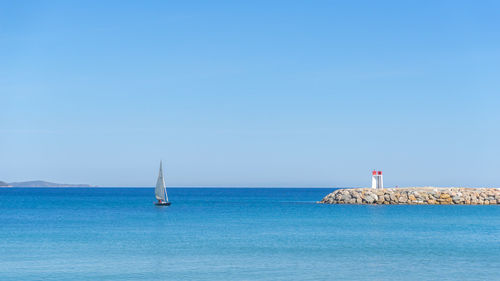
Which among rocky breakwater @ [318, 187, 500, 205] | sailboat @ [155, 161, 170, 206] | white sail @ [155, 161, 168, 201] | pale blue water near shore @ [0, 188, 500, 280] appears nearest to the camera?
pale blue water near shore @ [0, 188, 500, 280]

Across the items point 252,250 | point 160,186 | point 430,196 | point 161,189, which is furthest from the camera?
point 161,189

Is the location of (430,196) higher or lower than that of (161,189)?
lower

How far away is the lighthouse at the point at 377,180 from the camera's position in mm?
88562

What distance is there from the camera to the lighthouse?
88562mm

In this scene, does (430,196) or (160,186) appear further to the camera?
→ (160,186)

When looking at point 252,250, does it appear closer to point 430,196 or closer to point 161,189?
point 161,189

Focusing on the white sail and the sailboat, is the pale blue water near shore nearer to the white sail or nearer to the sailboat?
the white sail

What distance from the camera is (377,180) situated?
294ft

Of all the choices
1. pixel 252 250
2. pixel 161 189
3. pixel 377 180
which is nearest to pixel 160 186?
pixel 161 189

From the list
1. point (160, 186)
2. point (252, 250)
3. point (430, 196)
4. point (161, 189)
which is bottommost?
point (252, 250)

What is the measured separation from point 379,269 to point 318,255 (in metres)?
4.96

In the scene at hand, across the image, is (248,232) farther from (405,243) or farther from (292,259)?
(292,259)

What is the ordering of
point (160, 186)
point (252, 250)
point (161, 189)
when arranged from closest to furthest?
point (252, 250)
point (160, 186)
point (161, 189)

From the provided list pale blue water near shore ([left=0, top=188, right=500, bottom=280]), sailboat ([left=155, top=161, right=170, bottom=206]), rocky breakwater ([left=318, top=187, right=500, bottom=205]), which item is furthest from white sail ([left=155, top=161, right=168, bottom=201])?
pale blue water near shore ([left=0, top=188, right=500, bottom=280])
